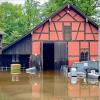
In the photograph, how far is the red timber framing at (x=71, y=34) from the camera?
3616 centimetres

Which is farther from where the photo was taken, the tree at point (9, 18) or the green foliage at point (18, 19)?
the green foliage at point (18, 19)

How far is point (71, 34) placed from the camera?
3641 cm

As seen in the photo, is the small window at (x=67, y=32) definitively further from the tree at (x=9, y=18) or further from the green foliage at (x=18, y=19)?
the green foliage at (x=18, y=19)

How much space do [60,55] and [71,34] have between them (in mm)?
2285

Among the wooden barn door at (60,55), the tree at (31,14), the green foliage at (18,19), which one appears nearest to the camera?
the wooden barn door at (60,55)

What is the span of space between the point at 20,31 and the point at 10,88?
1332 inches

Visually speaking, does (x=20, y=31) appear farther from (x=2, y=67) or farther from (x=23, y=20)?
(x=2, y=67)

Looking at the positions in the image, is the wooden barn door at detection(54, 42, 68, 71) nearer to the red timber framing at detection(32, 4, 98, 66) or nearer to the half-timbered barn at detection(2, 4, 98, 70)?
the half-timbered barn at detection(2, 4, 98, 70)

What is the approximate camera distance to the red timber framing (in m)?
36.2

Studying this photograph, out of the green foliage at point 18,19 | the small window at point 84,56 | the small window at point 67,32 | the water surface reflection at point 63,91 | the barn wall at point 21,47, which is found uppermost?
the green foliage at point 18,19

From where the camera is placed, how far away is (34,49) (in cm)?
3653

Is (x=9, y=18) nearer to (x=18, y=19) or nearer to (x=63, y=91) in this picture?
(x=18, y=19)

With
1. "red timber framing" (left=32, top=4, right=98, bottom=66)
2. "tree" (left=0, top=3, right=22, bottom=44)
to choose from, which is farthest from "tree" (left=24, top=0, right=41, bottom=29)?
"red timber framing" (left=32, top=4, right=98, bottom=66)

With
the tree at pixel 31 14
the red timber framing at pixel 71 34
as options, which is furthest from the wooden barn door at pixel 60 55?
the tree at pixel 31 14
